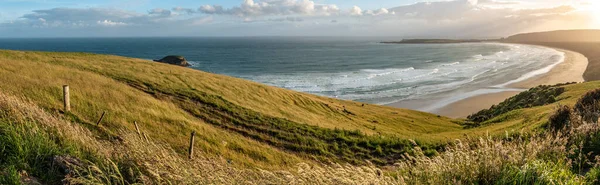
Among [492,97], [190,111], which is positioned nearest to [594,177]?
[190,111]

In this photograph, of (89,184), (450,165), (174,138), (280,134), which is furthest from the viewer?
(280,134)

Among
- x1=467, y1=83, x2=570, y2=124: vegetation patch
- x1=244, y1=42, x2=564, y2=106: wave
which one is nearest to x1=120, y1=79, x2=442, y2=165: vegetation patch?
x1=467, y1=83, x2=570, y2=124: vegetation patch

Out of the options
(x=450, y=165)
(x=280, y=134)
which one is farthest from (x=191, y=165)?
(x=280, y=134)

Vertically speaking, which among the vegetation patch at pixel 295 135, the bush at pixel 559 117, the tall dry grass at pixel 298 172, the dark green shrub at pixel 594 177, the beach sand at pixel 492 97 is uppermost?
the tall dry grass at pixel 298 172

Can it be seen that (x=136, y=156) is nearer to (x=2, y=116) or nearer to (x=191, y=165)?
(x=191, y=165)

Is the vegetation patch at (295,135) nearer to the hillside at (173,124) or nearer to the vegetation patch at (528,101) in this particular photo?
the hillside at (173,124)

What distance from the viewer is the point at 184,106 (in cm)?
2827

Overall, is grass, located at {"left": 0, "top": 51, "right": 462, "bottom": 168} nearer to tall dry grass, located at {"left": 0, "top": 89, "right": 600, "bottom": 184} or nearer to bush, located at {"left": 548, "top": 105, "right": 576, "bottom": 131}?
bush, located at {"left": 548, "top": 105, "right": 576, "bottom": 131}

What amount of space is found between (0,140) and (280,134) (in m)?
18.4

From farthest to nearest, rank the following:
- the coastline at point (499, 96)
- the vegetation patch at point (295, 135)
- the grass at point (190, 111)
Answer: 1. the coastline at point (499, 96)
2. the vegetation patch at point (295, 135)
3. the grass at point (190, 111)

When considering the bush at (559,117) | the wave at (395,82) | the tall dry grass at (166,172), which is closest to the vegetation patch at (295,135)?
the bush at (559,117)

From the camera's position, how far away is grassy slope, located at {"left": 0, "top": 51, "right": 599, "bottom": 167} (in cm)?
2112

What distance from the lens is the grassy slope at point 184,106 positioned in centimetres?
2112

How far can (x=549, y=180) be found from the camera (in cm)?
693
